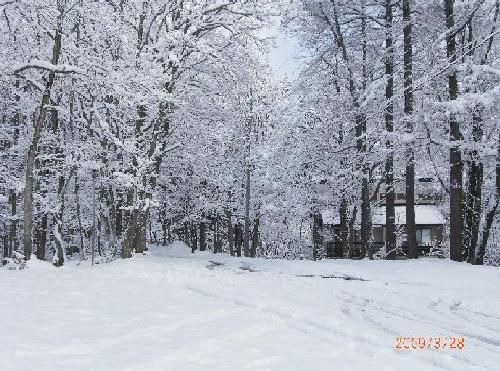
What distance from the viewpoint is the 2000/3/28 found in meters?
5.96

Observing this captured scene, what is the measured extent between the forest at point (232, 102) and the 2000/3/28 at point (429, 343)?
312 inches

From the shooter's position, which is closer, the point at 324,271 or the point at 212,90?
the point at 324,271

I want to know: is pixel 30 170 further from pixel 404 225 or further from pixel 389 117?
pixel 404 225

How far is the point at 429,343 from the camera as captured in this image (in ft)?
20.5

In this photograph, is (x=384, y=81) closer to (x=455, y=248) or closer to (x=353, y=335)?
(x=455, y=248)

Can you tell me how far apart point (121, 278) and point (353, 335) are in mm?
7173

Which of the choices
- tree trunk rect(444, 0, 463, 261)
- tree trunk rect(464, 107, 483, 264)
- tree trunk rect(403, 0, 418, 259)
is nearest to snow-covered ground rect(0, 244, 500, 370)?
tree trunk rect(444, 0, 463, 261)

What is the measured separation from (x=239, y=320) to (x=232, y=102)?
17.6 m

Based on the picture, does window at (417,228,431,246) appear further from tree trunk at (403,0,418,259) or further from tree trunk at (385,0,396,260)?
tree trunk at (403,0,418,259)

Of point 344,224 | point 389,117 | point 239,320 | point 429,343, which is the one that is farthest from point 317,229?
point 429,343

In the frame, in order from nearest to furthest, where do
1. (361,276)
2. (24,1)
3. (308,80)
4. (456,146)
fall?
(361,276), (24,1), (456,146), (308,80)

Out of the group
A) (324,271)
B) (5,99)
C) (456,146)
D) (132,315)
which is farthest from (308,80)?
(132,315)

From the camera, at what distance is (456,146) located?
1617cm

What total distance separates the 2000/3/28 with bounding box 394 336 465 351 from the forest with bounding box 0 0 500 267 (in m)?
7.94
